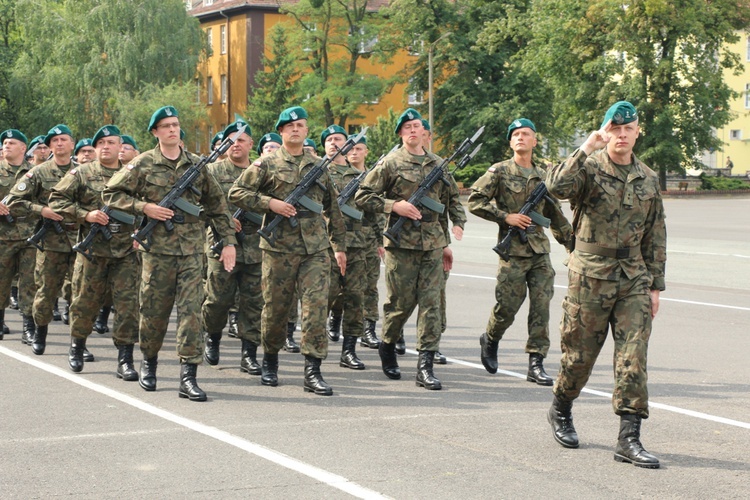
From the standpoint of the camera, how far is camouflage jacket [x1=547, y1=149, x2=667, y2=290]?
22.1 ft

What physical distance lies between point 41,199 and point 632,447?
7.02m

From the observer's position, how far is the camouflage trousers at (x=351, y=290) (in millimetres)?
10383

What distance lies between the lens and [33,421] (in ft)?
25.1

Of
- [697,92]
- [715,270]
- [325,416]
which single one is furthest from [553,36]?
[325,416]

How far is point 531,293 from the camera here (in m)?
9.40

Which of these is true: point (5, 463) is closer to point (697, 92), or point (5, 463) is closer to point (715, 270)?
point (715, 270)

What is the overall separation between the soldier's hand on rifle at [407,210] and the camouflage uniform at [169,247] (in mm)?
1283

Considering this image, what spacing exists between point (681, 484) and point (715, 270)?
44.7ft

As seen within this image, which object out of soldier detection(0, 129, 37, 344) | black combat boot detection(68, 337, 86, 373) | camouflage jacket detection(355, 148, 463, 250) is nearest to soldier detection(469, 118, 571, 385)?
camouflage jacket detection(355, 148, 463, 250)

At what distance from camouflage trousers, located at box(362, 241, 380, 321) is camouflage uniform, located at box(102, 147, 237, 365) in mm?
2759

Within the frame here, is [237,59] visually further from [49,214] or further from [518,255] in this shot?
[518,255]

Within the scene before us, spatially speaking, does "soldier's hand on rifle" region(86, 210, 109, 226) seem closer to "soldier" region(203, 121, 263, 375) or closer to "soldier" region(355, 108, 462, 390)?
"soldier" region(203, 121, 263, 375)

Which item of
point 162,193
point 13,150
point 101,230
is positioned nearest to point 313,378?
point 162,193

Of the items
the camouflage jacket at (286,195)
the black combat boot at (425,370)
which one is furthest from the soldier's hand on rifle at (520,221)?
the camouflage jacket at (286,195)
